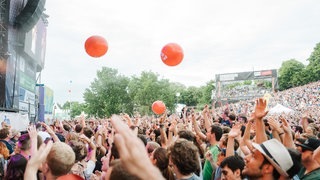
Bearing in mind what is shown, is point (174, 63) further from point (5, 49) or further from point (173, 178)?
point (5, 49)

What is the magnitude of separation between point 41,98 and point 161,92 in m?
32.6

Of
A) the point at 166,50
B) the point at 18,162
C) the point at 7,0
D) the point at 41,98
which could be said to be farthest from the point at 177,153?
the point at 41,98

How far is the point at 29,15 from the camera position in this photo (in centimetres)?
1736

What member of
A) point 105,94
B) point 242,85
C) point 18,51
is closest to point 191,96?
point 242,85

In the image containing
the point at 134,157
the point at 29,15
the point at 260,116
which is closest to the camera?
the point at 134,157

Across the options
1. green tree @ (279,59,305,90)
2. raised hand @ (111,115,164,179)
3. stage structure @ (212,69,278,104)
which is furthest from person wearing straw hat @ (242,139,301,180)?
green tree @ (279,59,305,90)

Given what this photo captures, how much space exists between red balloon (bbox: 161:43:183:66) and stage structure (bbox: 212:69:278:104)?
54305mm

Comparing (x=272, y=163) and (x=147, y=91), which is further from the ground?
(x=272, y=163)

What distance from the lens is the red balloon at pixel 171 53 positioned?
19.7 feet

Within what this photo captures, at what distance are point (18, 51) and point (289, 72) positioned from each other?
70.8m

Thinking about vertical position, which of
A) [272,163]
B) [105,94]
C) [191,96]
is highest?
[272,163]

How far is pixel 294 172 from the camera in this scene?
8.29 feet

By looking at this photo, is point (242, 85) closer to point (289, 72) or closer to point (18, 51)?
point (289, 72)

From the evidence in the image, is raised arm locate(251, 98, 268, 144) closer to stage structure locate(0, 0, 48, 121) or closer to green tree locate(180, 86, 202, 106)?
stage structure locate(0, 0, 48, 121)
